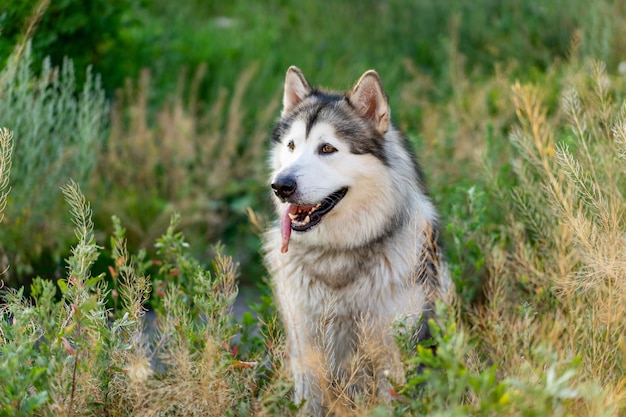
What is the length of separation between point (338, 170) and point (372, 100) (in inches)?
17.1

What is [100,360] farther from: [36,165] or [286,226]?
[36,165]

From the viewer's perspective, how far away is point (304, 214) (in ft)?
10.6

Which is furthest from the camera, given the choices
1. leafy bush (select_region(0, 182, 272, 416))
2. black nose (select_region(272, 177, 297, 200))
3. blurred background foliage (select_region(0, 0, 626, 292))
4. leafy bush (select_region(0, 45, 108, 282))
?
blurred background foliage (select_region(0, 0, 626, 292))

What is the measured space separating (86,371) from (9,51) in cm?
254

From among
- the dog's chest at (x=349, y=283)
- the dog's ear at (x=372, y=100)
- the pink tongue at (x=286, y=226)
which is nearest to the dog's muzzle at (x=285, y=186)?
the pink tongue at (x=286, y=226)

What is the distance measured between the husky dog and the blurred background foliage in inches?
20.0

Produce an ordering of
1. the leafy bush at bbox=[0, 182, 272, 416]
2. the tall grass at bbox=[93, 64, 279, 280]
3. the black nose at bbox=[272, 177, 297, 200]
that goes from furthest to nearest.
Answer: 1. the tall grass at bbox=[93, 64, 279, 280]
2. the black nose at bbox=[272, 177, 297, 200]
3. the leafy bush at bbox=[0, 182, 272, 416]

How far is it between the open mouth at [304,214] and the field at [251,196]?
0.41m

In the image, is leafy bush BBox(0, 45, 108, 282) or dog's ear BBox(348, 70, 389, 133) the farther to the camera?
leafy bush BBox(0, 45, 108, 282)

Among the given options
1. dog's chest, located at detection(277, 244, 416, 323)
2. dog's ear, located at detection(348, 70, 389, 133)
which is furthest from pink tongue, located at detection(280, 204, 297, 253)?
dog's ear, located at detection(348, 70, 389, 133)

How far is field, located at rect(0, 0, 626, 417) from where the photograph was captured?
249 cm

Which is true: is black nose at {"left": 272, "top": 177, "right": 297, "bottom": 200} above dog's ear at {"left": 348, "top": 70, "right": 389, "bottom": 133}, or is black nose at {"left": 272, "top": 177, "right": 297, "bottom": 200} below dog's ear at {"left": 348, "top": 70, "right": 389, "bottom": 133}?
below

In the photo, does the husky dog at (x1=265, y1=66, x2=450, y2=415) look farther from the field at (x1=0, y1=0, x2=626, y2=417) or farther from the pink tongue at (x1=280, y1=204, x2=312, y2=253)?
the field at (x1=0, y1=0, x2=626, y2=417)

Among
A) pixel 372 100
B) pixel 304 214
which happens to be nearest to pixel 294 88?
pixel 372 100
